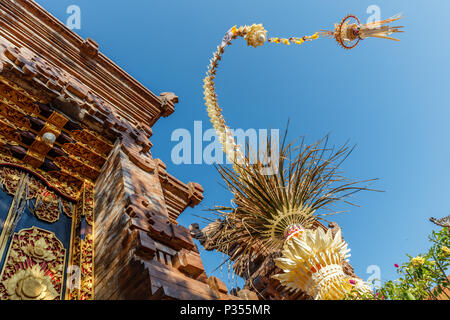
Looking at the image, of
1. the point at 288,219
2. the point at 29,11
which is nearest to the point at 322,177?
the point at 288,219

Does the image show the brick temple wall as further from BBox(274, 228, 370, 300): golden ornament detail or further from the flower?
the flower

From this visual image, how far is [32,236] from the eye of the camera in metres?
4.27

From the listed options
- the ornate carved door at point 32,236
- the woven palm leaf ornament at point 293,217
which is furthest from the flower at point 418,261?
the ornate carved door at point 32,236

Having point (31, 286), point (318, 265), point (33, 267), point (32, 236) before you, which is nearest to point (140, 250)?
point (31, 286)

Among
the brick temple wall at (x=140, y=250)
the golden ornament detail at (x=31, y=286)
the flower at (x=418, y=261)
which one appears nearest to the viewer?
the brick temple wall at (x=140, y=250)

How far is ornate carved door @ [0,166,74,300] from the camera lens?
3760 mm

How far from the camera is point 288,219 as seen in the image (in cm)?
654

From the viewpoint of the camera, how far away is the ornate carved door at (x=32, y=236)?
3760mm

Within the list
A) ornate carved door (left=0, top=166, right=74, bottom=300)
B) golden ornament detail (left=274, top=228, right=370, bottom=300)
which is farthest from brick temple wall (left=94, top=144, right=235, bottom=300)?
golden ornament detail (left=274, top=228, right=370, bottom=300)

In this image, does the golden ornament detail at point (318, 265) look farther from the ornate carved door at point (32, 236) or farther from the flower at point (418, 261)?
the ornate carved door at point (32, 236)

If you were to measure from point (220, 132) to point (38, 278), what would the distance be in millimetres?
6200

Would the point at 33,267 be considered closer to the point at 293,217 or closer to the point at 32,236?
the point at 32,236

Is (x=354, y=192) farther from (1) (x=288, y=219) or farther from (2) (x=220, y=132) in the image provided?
(2) (x=220, y=132)

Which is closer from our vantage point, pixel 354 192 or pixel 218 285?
pixel 218 285
